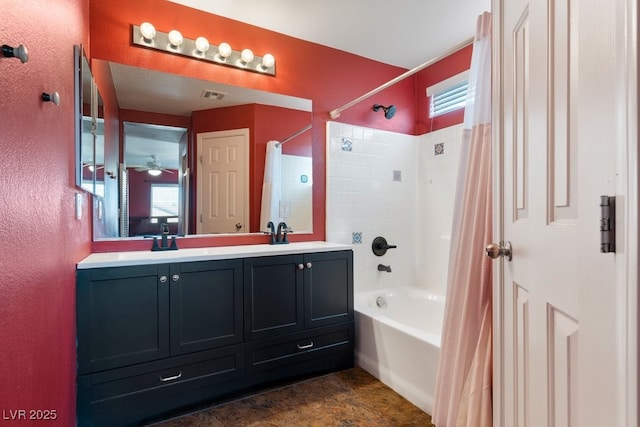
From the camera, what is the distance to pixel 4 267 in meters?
0.76

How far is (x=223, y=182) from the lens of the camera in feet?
7.77

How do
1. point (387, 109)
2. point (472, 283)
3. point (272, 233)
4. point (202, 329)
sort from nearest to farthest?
1. point (472, 283)
2. point (202, 329)
3. point (272, 233)
4. point (387, 109)

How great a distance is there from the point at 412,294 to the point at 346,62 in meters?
2.18

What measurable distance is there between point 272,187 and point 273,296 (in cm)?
88

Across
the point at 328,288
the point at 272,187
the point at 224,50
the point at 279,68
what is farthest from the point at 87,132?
the point at 328,288

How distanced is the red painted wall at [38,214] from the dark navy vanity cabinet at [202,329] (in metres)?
0.13

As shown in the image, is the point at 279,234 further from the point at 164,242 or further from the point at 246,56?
the point at 246,56

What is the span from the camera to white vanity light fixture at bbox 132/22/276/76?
209 centimetres

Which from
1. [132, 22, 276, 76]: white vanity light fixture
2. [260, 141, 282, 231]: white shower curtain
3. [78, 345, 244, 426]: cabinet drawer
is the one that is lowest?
[78, 345, 244, 426]: cabinet drawer

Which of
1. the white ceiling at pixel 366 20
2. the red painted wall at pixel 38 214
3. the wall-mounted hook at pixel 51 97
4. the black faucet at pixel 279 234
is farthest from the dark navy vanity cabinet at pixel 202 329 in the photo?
the white ceiling at pixel 366 20

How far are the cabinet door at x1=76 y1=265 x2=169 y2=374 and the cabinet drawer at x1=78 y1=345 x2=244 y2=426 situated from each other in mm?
62

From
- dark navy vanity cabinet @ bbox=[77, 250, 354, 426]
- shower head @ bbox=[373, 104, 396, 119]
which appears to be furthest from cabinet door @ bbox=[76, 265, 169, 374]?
shower head @ bbox=[373, 104, 396, 119]

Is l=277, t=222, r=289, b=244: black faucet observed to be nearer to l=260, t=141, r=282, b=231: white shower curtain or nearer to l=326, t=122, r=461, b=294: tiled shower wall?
l=260, t=141, r=282, b=231: white shower curtain

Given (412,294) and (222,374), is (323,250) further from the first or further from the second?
(412,294)
